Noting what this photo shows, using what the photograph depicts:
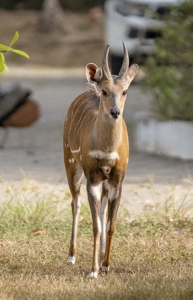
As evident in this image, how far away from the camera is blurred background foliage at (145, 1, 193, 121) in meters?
10.6

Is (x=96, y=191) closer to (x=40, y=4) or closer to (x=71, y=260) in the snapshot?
(x=71, y=260)

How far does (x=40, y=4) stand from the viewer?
110ft

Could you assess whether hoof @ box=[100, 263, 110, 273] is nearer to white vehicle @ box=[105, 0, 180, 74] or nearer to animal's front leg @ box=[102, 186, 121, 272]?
animal's front leg @ box=[102, 186, 121, 272]

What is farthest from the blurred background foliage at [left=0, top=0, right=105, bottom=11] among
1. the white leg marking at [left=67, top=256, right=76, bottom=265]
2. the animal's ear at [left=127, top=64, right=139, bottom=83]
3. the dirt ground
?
the animal's ear at [left=127, top=64, right=139, bottom=83]

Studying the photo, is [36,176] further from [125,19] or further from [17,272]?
[125,19]

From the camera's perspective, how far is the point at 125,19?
15516 millimetres

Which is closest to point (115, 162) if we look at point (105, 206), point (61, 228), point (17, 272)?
point (105, 206)

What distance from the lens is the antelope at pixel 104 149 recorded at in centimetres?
559

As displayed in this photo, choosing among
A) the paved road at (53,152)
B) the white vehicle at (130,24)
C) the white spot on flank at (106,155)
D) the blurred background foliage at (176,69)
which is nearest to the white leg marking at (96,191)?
the white spot on flank at (106,155)

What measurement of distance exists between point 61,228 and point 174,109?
4092 millimetres

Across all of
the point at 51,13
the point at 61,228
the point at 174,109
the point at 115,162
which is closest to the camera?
the point at 115,162

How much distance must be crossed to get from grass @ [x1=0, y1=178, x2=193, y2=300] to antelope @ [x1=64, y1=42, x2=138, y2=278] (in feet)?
0.80

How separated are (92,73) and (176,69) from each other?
5.28m

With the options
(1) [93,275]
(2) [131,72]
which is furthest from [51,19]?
(1) [93,275]
